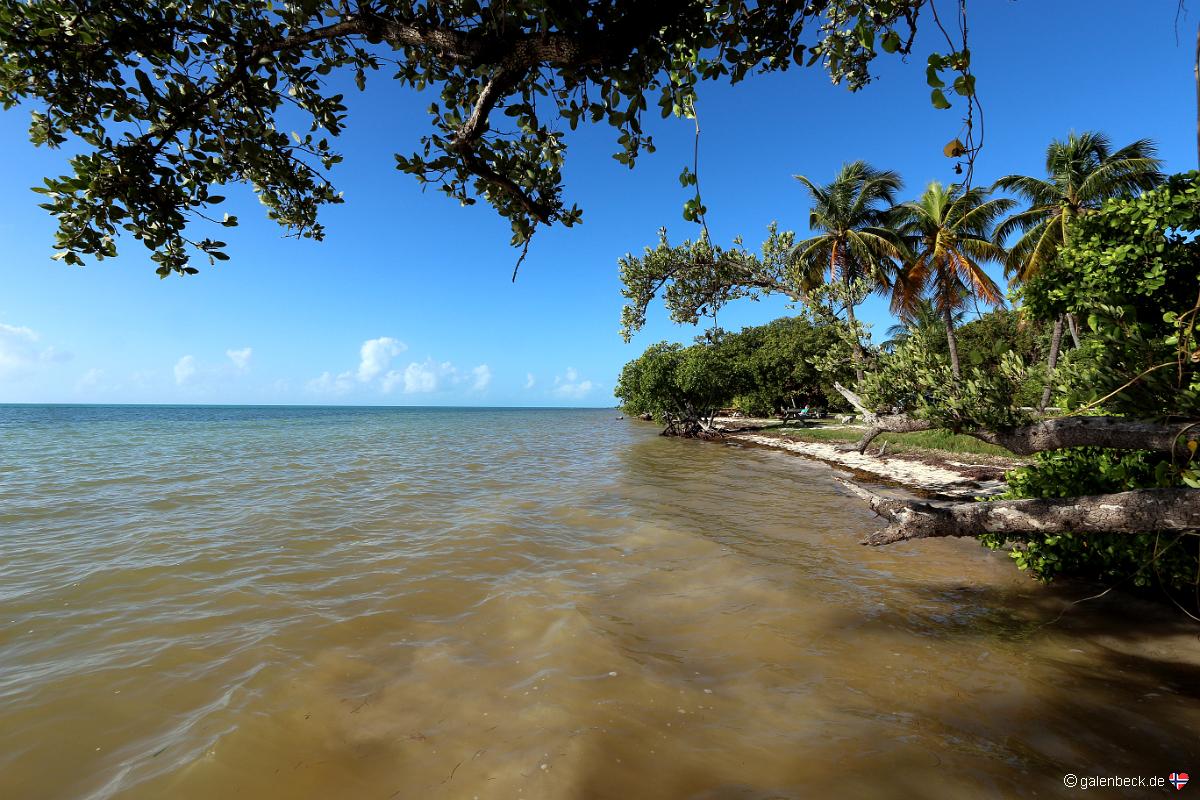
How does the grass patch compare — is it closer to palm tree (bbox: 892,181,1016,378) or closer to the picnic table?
palm tree (bbox: 892,181,1016,378)

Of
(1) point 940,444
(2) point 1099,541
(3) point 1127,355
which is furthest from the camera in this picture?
(1) point 940,444

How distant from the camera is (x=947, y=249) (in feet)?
73.6

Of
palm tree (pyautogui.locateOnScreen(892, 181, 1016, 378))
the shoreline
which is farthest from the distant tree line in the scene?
palm tree (pyautogui.locateOnScreen(892, 181, 1016, 378))

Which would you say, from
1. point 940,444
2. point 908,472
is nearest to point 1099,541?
point 908,472

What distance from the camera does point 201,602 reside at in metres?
5.70

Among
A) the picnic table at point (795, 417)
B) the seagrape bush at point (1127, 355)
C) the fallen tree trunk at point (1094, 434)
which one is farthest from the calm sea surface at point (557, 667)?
the picnic table at point (795, 417)

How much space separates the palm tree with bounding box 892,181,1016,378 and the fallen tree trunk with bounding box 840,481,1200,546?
22.3 m

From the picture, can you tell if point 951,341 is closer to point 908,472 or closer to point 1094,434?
point 908,472

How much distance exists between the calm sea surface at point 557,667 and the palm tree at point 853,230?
15097 millimetres

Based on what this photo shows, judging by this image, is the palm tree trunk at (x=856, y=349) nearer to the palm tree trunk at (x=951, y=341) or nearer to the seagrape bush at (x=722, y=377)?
the palm tree trunk at (x=951, y=341)

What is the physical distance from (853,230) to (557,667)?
24380 mm

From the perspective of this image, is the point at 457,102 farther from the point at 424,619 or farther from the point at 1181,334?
the point at 1181,334

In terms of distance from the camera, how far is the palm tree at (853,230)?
65.3ft

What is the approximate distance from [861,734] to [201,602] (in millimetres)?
7303
